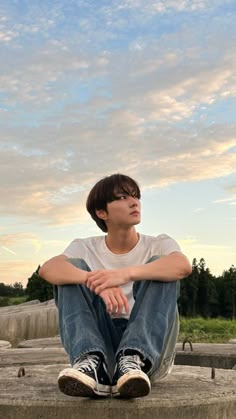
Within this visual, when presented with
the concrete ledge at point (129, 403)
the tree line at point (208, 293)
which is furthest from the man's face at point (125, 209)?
the tree line at point (208, 293)

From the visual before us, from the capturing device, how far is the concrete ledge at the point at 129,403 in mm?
2986

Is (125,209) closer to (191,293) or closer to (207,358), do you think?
(207,358)

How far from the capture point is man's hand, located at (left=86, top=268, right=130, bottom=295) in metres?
3.22

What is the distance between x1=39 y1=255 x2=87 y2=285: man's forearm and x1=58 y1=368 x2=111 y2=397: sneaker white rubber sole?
0.54 meters

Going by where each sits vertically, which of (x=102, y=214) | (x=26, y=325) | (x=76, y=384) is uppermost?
(x=102, y=214)

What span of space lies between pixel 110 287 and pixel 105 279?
0.15 ft

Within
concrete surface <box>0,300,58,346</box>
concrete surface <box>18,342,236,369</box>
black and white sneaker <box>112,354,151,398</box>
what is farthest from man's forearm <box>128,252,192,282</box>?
concrete surface <box>0,300,58,346</box>

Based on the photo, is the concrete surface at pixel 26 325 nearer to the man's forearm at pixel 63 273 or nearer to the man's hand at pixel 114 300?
the man's forearm at pixel 63 273

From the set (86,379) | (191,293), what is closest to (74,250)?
(86,379)

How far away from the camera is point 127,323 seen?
3.40 metres

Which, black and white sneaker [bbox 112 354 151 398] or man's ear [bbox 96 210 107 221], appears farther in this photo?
man's ear [bbox 96 210 107 221]

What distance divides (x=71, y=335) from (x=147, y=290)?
44cm

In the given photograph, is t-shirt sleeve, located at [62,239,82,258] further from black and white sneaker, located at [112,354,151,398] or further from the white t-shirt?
black and white sneaker, located at [112,354,151,398]

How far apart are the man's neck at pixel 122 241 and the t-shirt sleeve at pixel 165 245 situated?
131 mm
